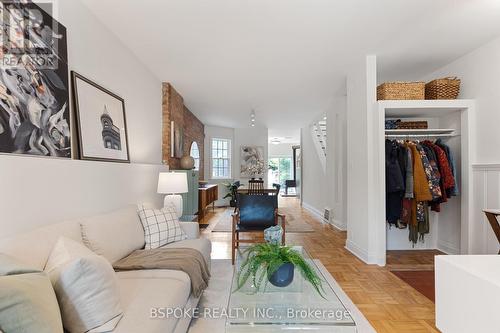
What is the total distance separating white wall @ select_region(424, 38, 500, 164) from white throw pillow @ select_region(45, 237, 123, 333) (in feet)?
12.5

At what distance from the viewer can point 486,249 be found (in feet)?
10.0

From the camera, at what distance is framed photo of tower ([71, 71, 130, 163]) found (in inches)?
86.3

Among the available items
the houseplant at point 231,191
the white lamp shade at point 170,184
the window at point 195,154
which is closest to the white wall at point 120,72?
the white lamp shade at point 170,184

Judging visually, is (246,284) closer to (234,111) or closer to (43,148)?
(43,148)

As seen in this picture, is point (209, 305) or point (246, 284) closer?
point (246, 284)

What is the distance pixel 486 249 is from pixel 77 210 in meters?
4.12

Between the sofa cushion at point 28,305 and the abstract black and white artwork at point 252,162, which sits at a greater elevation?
the abstract black and white artwork at point 252,162

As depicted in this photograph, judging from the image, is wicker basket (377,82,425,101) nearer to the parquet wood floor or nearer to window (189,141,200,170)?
the parquet wood floor

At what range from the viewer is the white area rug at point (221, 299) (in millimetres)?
2004

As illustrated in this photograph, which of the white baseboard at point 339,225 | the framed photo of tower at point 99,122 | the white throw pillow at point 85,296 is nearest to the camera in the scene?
the white throw pillow at point 85,296

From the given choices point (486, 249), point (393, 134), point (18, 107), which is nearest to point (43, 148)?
point (18, 107)

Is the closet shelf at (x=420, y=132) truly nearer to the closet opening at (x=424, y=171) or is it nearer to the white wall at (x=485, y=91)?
the closet opening at (x=424, y=171)

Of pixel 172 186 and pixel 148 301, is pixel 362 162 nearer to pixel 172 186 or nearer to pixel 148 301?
pixel 172 186

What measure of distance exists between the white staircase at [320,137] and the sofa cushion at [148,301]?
5565 millimetres
